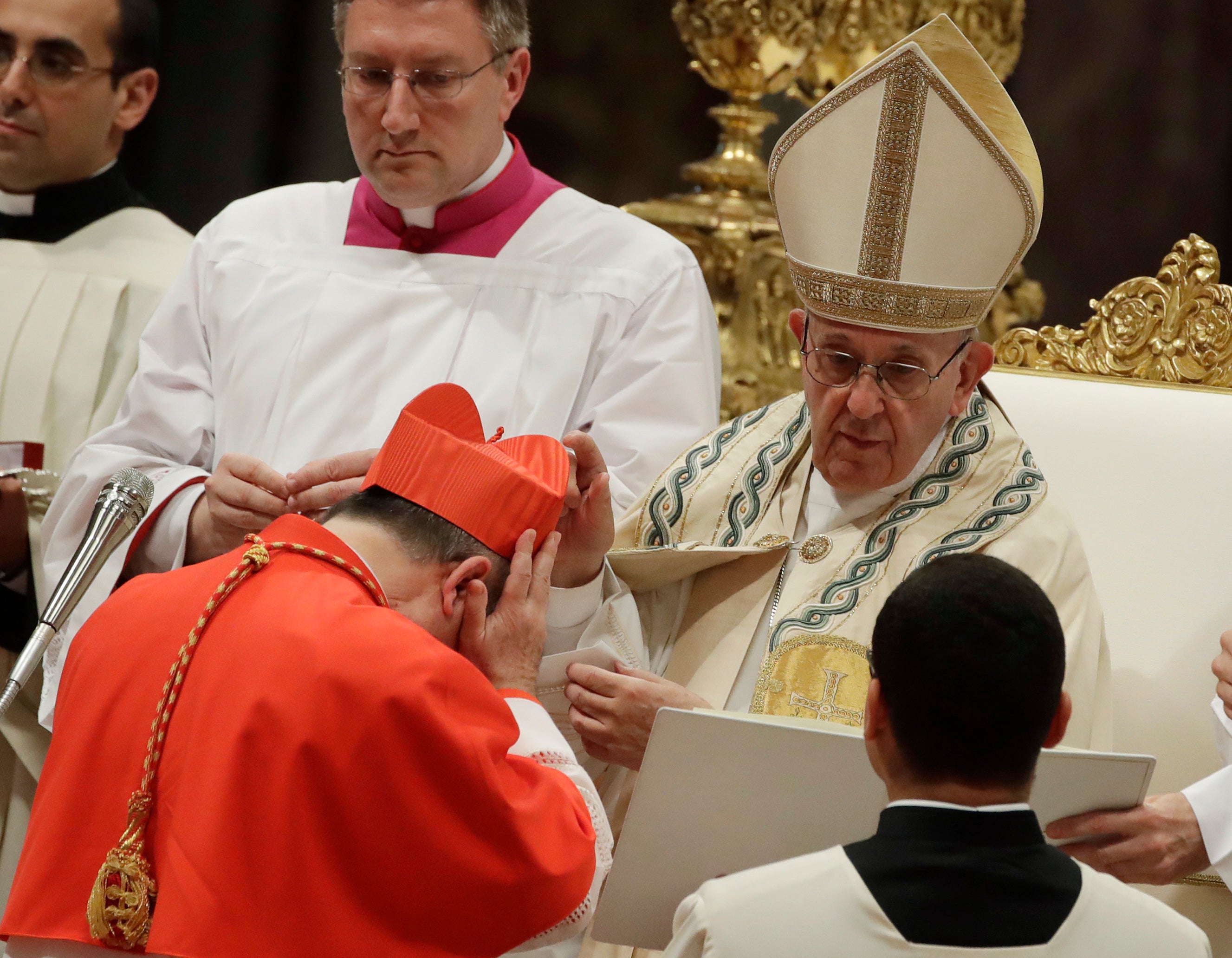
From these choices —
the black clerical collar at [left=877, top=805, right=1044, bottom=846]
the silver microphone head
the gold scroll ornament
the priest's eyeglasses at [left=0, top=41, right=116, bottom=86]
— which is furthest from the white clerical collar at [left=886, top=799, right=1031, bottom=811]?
the gold scroll ornament

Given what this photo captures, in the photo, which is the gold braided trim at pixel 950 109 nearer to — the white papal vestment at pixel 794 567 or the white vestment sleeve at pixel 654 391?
the white papal vestment at pixel 794 567

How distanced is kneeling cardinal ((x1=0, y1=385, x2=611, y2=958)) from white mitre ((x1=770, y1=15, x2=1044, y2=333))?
0.86 meters

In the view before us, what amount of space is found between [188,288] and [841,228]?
147cm

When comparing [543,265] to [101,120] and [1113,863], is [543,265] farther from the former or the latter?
[1113,863]

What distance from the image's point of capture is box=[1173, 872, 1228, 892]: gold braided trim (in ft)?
9.68

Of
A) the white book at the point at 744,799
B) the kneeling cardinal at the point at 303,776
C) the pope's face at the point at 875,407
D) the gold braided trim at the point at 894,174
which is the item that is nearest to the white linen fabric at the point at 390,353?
the pope's face at the point at 875,407

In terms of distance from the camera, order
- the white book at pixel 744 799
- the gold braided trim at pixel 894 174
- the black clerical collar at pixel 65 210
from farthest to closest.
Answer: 1. the black clerical collar at pixel 65 210
2. the gold braided trim at pixel 894 174
3. the white book at pixel 744 799

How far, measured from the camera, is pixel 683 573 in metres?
3.00

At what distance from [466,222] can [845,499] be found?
1.02 m

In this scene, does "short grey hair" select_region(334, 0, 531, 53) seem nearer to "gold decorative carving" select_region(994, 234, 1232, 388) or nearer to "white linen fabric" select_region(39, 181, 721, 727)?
"white linen fabric" select_region(39, 181, 721, 727)

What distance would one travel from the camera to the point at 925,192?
2889mm

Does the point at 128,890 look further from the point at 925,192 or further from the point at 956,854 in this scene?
the point at 925,192

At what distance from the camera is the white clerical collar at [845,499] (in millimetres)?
3004

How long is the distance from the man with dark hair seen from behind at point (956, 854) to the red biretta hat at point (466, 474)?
830 mm
